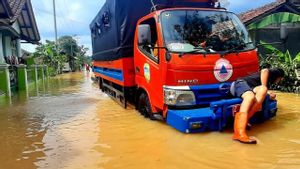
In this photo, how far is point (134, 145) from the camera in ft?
18.7

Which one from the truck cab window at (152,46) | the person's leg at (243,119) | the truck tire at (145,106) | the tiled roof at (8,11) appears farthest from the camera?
the tiled roof at (8,11)

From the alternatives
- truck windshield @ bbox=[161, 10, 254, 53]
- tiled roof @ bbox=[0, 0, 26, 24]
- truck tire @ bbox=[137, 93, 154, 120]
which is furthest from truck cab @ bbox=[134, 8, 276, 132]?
tiled roof @ bbox=[0, 0, 26, 24]

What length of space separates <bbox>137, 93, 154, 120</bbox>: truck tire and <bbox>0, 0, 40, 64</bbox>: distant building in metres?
11.7

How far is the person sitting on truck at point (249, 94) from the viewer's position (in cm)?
537

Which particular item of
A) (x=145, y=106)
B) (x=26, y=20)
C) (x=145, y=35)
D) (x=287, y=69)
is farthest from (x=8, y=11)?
(x=287, y=69)

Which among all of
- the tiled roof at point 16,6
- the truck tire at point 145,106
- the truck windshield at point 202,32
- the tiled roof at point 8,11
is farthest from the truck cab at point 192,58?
the tiled roof at point 16,6

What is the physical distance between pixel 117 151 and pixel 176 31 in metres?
2.51

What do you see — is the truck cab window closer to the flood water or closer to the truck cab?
the truck cab

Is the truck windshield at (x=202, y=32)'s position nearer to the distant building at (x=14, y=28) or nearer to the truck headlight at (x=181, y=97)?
the truck headlight at (x=181, y=97)

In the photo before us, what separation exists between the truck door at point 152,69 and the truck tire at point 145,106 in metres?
0.25

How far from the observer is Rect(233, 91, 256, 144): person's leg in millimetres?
5293

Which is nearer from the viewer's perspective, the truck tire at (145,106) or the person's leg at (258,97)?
the person's leg at (258,97)

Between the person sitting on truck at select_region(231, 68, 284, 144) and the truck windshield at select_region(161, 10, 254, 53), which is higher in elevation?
the truck windshield at select_region(161, 10, 254, 53)

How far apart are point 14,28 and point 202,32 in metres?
18.2
